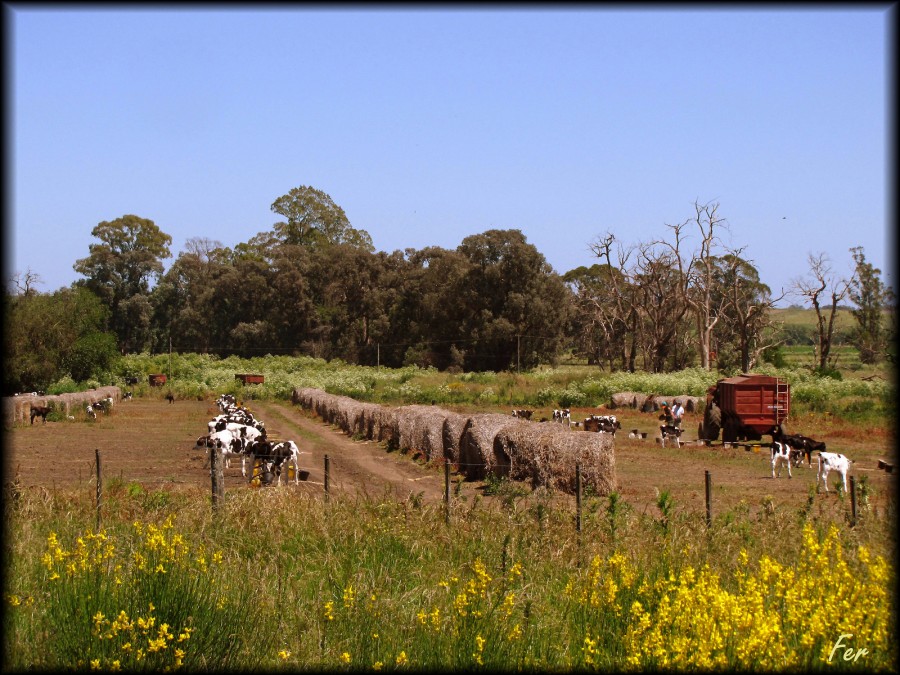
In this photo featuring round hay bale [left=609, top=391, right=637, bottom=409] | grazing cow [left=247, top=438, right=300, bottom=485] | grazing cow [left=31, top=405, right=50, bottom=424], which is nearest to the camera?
grazing cow [left=247, top=438, right=300, bottom=485]

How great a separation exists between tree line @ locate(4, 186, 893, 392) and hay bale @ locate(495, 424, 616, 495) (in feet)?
148

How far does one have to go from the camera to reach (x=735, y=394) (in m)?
29.5

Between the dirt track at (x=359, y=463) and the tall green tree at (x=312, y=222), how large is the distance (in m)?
61.9

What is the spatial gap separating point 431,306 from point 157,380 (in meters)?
23.6

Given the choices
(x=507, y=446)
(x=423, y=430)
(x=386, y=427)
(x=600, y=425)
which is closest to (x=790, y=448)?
(x=600, y=425)

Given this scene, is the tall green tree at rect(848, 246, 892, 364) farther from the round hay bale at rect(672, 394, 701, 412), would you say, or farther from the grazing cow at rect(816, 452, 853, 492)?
the grazing cow at rect(816, 452, 853, 492)

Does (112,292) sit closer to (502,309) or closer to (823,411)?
(502,309)

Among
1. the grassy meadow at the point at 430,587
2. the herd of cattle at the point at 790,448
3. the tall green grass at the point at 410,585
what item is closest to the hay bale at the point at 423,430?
the herd of cattle at the point at 790,448

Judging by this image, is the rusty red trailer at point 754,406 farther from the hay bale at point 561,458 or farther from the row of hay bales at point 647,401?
the row of hay bales at point 647,401

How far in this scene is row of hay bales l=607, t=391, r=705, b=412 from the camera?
144ft

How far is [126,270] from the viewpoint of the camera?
7644 centimetres

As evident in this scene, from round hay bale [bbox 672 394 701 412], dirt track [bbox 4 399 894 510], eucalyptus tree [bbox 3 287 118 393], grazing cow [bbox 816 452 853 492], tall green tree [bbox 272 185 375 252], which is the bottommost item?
dirt track [bbox 4 399 894 510]

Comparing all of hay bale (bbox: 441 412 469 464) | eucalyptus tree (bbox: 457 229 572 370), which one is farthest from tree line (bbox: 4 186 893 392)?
hay bale (bbox: 441 412 469 464)

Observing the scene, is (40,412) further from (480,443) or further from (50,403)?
(480,443)
